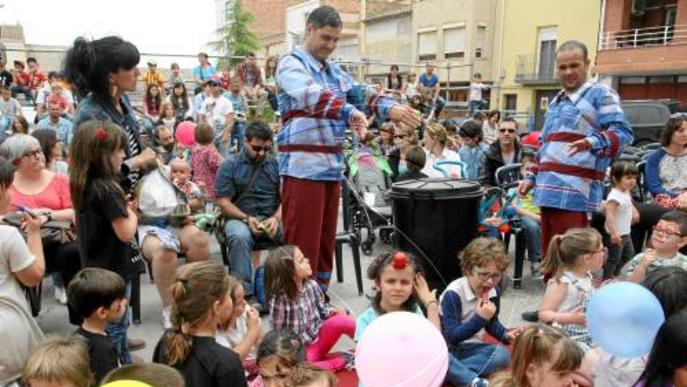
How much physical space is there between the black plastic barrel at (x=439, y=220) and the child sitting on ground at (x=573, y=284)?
2.91 ft

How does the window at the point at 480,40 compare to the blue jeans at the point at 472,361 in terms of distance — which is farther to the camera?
the window at the point at 480,40

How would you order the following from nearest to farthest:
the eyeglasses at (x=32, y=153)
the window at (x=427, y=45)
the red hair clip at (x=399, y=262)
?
the red hair clip at (x=399, y=262), the eyeglasses at (x=32, y=153), the window at (x=427, y=45)

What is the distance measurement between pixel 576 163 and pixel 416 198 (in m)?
1.07

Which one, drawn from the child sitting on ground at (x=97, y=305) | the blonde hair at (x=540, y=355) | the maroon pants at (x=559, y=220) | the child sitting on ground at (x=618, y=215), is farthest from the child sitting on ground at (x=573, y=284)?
the child sitting on ground at (x=97, y=305)

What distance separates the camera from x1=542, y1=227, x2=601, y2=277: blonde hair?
10.3 feet

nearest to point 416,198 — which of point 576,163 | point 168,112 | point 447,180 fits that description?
point 447,180

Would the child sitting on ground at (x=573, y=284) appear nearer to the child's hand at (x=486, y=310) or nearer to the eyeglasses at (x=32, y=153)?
the child's hand at (x=486, y=310)

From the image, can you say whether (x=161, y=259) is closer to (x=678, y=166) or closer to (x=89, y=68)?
(x=89, y=68)

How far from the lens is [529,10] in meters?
27.1

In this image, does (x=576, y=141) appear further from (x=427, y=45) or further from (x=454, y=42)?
(x=427, y=45)

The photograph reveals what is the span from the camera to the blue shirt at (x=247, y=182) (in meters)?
4.42

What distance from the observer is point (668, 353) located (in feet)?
5.96

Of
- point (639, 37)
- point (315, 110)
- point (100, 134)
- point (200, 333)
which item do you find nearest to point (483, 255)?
point (315, 110)

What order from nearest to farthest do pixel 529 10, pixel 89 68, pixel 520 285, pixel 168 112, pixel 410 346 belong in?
pixel 410 346
pixel 89 68
pixel 520 285
pixel 168 112
pixel 529 10
